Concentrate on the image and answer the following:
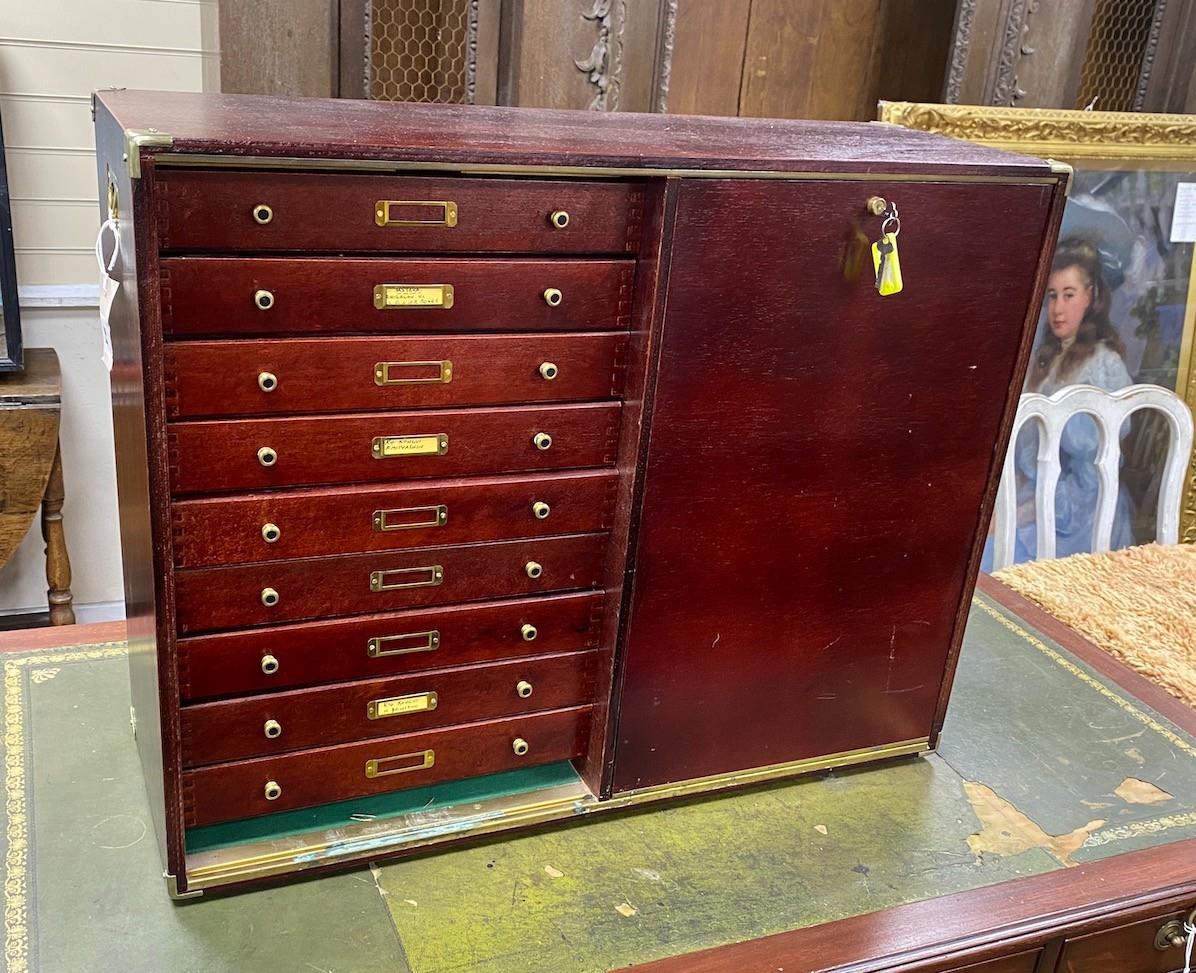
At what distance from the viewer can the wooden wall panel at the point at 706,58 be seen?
217 cm

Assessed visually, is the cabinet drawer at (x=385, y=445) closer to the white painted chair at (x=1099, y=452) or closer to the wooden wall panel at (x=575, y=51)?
the wooden wall panel at (x=575, y=51)

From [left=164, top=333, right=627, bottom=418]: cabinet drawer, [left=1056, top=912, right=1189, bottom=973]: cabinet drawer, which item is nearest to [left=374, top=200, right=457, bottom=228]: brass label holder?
[left=164, top=333, right=627, bottom=418]: cabinet drawer

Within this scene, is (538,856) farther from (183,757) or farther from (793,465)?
(793,465)

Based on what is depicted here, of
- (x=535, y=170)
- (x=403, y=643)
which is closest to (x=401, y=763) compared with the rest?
(x=403, y=643)

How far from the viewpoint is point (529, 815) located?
1.52 metres

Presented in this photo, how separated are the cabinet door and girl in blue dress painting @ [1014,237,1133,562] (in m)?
1.22

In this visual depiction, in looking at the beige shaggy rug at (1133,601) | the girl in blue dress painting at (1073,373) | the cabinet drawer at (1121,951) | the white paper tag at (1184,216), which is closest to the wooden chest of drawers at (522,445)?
the cabinet drawer at (1121,951)

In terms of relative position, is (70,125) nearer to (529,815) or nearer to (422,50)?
(422,50)

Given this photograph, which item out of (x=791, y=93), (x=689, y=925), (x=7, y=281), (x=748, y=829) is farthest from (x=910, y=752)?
(x=7, y=281)

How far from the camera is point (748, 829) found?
62.4 inches

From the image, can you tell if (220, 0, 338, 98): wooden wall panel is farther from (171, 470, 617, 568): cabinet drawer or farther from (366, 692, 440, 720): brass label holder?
(366, 692, 440, 720): brass label holder

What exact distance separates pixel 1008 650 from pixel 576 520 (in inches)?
39.8

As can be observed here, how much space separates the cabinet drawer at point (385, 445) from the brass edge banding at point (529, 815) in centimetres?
47

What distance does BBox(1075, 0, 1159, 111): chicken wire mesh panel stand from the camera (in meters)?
2.55
